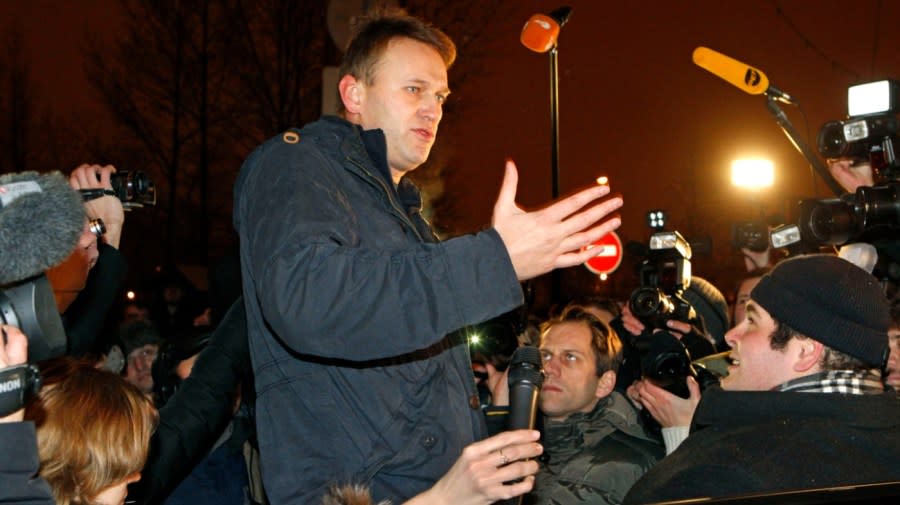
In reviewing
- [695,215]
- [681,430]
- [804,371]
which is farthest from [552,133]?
[695,215]

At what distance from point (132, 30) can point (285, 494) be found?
22786 millimetres

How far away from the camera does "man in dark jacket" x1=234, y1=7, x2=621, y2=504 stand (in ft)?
8.34

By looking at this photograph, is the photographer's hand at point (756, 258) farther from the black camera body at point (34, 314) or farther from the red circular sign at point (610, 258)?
the black camera body at point (34, 314)

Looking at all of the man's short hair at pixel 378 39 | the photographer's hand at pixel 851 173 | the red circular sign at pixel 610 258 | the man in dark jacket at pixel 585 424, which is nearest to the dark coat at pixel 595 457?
the man in dark jacket at pixel 585 424

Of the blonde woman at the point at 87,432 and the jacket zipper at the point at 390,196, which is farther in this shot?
the jacket zipper at the point at 390,196

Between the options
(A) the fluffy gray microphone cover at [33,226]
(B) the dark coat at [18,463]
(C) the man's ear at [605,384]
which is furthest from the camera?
(C) the man's ear at [605,384]

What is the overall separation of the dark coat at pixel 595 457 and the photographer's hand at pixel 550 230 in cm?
207

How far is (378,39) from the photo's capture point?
11.1 ft

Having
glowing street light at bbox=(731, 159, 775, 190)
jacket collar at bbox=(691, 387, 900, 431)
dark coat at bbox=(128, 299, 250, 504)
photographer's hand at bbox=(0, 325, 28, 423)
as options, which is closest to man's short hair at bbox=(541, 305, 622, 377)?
dark coat at bbox=(128, 299, 250, 504)

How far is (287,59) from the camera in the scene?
22.7m

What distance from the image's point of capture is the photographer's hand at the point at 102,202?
13.8ft

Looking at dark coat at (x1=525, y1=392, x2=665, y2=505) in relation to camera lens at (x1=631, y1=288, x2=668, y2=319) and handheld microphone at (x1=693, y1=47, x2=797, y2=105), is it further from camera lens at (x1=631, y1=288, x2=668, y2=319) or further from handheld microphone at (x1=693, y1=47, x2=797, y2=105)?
handheld microphone at (x1=693, y1=47, x2=797, y2=105)

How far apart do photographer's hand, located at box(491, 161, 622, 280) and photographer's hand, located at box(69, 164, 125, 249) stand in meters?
2.21

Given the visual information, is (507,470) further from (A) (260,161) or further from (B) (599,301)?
(B) (599,301)
